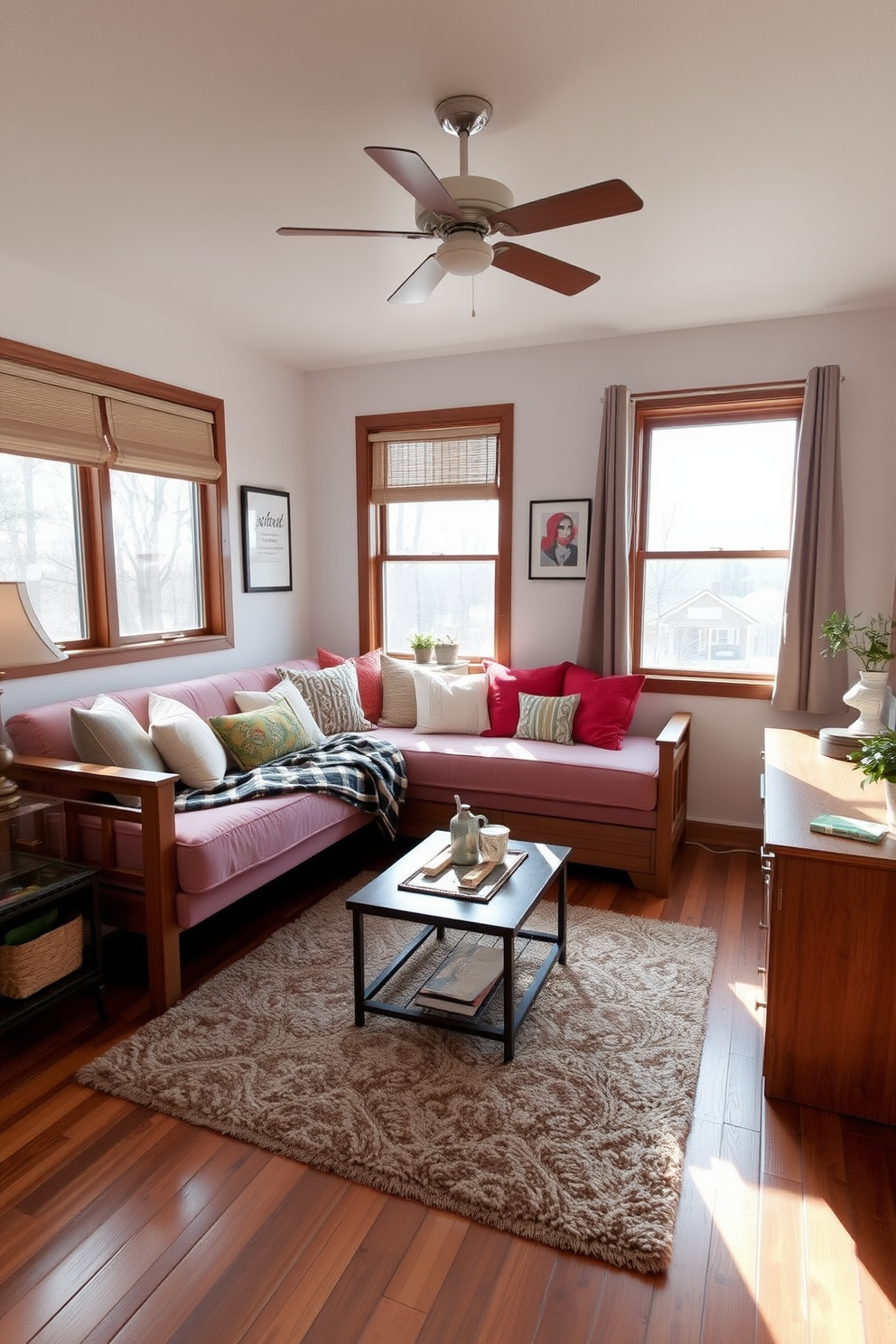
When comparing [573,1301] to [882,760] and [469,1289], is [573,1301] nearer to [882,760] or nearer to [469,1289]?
[469,1289]

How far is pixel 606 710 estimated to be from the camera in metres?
3.86

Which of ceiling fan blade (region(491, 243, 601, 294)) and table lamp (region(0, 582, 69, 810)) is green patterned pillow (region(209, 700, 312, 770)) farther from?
ceiling fan blade (region(491, 243, 601, 294))

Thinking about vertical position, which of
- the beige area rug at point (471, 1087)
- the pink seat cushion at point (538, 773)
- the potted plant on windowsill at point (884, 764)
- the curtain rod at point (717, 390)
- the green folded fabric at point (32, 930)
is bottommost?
the beige area rug at point (471, 1087)

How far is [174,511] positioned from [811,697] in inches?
130

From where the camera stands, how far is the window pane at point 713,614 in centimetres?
395

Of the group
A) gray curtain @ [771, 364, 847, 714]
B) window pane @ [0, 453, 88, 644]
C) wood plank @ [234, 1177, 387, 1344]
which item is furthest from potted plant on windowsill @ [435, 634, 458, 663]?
wood plank @ [234, 1177, 387, 1344]

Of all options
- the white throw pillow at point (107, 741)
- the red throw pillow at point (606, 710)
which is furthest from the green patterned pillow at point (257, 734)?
the red throw pillow at point (606, 710)

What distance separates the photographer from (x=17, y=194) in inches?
A: 96.7

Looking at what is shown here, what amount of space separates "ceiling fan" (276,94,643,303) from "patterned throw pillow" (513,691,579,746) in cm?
214

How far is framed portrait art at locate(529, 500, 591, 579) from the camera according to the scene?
4191 millimetres

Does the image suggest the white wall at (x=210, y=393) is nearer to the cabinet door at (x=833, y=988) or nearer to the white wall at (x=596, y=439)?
the white wall at (x=596, y=439)

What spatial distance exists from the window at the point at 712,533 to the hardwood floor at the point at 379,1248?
233cm

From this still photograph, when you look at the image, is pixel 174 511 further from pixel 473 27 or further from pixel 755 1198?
pixel 755 1198

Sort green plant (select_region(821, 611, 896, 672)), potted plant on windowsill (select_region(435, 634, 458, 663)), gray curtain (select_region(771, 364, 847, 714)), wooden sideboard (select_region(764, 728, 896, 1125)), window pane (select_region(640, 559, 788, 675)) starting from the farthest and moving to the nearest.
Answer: potted plant on windowsill (select_region(435, 634, 458, 663))
window pane (select_region(640, 559, 788, 675))
gray curtain (select_region(771, 364, 847, 714))
green plant (select_region(821, 611, 896, 672))
wooden sideboard (select_region(764, 728, 896, 1125))
